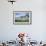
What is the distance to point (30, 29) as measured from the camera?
545 cm

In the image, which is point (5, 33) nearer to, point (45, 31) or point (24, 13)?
point (24, 13)

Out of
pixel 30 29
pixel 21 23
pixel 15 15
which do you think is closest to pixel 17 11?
pixel 15 15

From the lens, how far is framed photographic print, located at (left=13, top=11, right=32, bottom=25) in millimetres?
5456

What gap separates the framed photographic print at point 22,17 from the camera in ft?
17.9

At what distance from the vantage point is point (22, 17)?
17.9ft

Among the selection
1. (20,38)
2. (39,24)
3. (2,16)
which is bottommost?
(20,38)

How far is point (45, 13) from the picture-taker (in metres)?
5.57

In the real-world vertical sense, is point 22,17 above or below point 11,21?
above

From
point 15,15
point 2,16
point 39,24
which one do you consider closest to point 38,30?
point 39,24

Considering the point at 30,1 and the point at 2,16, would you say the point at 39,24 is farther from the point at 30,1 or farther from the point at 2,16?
the point at 2,16

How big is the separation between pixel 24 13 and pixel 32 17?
370mm

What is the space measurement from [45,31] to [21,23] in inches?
41.7

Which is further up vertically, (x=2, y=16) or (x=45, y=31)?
(x=2, y=16)

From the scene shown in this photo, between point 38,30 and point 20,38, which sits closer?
point 20,38
